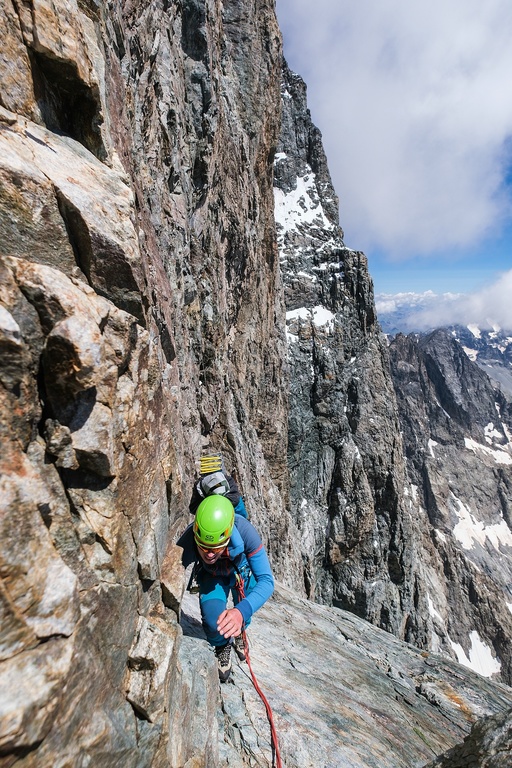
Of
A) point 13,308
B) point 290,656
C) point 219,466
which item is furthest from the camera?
point 290,656

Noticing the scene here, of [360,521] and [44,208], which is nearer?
[44,208]

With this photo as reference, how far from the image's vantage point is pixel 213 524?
6355 millimetres

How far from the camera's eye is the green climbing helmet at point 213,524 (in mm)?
6352

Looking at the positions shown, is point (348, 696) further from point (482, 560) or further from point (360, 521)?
point (482, 560)

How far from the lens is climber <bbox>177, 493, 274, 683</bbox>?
6414 mm

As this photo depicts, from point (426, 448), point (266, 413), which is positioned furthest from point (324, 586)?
point (426, 448)

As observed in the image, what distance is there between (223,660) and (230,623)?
71.2 inches

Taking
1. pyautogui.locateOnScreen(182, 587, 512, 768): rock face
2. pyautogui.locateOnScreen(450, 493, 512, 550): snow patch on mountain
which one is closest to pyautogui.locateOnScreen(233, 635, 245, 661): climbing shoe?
pyautogui.locateOnScreen(182, 587, 512, 768): rock face

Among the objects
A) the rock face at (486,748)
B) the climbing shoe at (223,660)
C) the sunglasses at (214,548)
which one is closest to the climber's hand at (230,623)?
the sunglasses at (214,548)

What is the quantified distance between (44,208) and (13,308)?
1.51 metres

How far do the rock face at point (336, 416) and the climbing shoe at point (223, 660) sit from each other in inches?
1681

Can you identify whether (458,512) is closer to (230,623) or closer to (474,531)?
(474,531)

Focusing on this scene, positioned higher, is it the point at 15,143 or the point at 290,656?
the point at 15,143

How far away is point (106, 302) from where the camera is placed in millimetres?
5031
